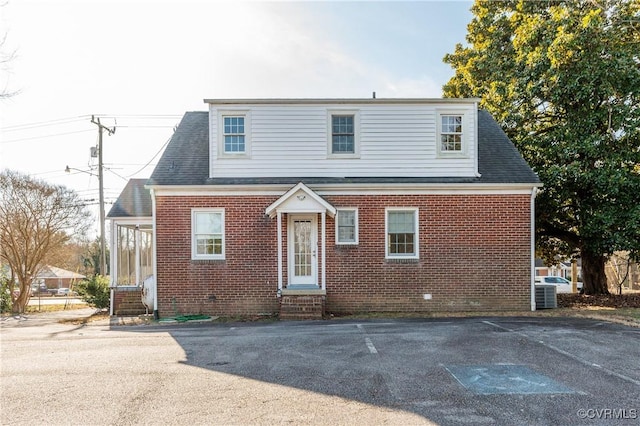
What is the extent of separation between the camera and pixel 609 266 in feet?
86.8

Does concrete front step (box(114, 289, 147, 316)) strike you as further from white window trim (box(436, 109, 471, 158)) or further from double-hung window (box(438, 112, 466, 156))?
double-hung window (box(438, 112, 466, 156))

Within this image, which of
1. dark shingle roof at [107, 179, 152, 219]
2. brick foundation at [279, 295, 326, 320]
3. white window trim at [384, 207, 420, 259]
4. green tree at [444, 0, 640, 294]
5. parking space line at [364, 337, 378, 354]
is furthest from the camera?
dark shingle roof at [107, 179, 152, 219]

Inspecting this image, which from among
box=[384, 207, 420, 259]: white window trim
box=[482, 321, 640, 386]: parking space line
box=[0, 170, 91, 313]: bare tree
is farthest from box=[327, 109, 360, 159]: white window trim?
box=[0, 170, 91, 313]: bare tree

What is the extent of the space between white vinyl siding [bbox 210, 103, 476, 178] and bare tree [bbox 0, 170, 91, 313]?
475 inches

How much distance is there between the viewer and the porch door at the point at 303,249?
12.2 m

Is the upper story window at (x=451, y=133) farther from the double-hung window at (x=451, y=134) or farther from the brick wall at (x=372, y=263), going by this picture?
the brick wall at (x=372, y=263)

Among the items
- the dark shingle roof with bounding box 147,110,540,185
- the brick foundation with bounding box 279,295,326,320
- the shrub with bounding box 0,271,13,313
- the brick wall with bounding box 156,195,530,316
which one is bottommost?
the shrub with bounding box 0,271,13,313

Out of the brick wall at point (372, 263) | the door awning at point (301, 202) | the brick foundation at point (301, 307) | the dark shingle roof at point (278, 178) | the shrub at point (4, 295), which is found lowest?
the shrub at point (4, 295)

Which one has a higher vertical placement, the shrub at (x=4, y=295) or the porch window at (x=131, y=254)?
the porch window at (x=131, y=254)

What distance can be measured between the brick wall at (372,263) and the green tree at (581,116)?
10.7 ft

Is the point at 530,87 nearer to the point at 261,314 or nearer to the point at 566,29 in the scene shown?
the point at 566,29

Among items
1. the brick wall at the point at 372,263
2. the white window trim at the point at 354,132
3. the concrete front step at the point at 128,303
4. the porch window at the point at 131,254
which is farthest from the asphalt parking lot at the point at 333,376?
the white window trim at the point at 354,132

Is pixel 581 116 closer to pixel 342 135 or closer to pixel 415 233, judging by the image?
pixel 415 233

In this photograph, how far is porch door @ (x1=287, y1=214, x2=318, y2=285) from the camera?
40.1 ft
